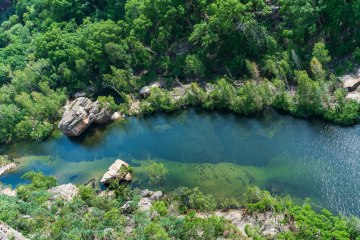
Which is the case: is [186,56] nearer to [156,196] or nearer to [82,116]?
[82,116]

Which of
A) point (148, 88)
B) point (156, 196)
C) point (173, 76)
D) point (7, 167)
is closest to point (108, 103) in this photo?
point (148, 88)

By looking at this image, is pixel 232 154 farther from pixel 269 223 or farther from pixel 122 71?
pixel 122 71

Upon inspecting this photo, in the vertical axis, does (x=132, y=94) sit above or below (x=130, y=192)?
above

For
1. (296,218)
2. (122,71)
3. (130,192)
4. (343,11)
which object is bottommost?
(130,192)

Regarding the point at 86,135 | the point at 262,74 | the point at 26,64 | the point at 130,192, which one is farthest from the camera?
the point at 26,64

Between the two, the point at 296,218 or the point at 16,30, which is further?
the point at 16,30

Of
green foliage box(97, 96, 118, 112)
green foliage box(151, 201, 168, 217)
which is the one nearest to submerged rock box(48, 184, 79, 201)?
green foliage box(151, 201, 168, 217)

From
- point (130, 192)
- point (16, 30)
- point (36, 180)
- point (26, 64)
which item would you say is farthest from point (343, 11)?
point (16, 30)
